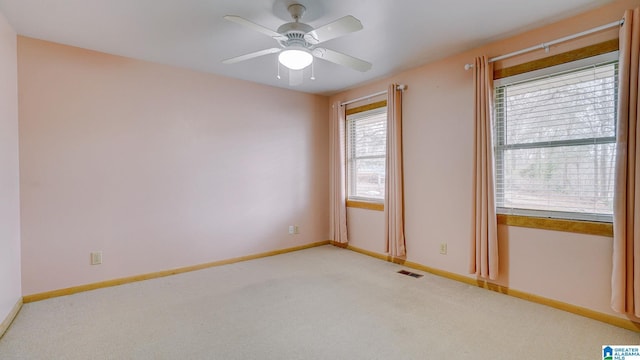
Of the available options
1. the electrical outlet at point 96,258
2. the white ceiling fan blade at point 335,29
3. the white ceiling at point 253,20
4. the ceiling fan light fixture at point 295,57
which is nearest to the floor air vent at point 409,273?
the white ceiling at point 253,20

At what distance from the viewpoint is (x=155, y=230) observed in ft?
11.7

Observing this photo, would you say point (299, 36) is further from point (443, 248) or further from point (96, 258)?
point (96, 258)

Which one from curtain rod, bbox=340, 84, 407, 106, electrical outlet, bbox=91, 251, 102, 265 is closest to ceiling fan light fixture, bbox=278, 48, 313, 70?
curtain rod, bbox=340, 84, 407, 106

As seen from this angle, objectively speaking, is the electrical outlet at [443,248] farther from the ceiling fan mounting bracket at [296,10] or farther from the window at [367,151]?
the ceiling fan mounting bracket at [296,10]

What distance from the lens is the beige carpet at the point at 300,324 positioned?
2080mm

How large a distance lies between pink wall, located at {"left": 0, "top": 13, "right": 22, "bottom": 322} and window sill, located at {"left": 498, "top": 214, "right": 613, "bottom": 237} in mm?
4254

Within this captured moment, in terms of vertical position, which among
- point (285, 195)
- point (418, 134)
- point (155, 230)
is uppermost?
point (418, 134)

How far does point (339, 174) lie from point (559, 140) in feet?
9.09

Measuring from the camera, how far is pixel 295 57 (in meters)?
2.35

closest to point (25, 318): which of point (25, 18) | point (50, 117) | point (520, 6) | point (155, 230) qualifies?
point (155, 230)

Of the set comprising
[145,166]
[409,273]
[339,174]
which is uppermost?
[145,166]

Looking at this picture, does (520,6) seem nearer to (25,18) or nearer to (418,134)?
(418,134)

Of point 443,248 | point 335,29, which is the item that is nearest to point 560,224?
point 443,248

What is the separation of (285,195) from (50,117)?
110 inches
